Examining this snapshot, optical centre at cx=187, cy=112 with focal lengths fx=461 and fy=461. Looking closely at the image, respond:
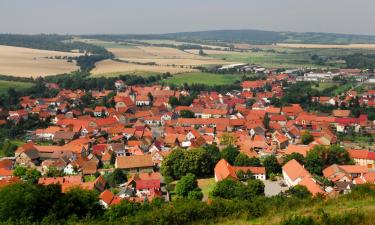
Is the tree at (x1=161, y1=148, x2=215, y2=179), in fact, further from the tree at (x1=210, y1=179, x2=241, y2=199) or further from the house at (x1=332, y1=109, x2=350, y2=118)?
the house at (x1=332, y1=109, x2=350, y2=118)

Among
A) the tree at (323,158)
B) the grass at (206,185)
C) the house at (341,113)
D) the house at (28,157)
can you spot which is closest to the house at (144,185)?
the grass at (206,185)

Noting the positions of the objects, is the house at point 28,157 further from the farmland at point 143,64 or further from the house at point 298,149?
the farmland at point 143,64

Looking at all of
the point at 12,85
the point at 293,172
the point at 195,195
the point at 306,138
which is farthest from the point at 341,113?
the point at 12,85

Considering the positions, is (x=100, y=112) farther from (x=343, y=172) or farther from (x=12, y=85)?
(x=343, y=172)

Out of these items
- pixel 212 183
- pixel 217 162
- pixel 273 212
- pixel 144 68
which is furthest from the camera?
pixel 144 68

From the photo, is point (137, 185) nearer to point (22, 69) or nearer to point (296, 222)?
point (296, 222)

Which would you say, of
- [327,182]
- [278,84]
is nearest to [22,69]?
[278,84]
